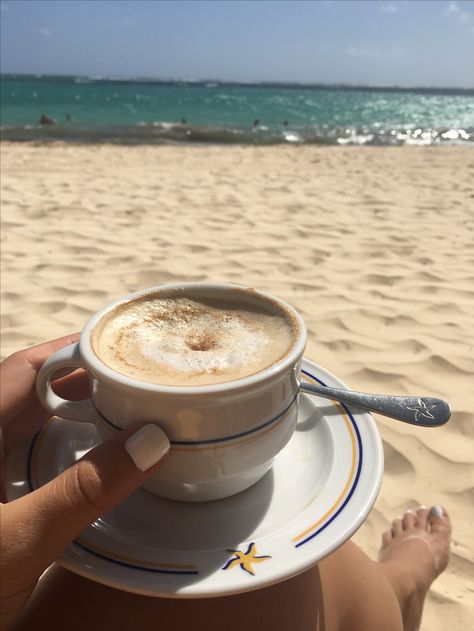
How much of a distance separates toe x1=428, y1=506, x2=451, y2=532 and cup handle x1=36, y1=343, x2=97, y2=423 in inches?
41.9

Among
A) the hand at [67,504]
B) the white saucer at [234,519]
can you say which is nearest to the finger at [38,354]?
the white saucer at [234,519]

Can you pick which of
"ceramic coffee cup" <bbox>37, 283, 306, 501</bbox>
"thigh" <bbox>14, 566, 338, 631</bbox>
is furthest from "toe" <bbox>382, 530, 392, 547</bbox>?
"ceramic coffee cup" <bbox>37, 283, 306, 501</bbox>

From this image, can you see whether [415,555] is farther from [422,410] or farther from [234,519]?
[234,519]

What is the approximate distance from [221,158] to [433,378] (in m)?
6.60

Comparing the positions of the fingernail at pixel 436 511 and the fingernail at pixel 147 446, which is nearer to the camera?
the fingernail at pixel 147 446

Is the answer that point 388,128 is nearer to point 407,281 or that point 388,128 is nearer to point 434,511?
point 407,281

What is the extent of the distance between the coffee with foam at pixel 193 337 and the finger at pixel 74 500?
109mm

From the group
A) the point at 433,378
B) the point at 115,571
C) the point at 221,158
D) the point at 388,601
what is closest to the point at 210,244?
the point at 433,378

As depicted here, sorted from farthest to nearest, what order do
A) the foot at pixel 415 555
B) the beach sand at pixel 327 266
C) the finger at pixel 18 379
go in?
the beach sand at pixel 327 266 → the foot at pixel 415 555 → the finger at pixel 18 379

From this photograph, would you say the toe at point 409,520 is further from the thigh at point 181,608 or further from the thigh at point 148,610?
the thigh at point 148,610

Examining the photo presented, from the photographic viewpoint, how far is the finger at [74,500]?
2.33 ft

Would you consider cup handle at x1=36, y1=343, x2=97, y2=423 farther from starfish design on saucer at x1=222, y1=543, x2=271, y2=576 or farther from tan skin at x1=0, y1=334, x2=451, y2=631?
starfish design on saucer at x1=222, y1=543, x2=271, y2=576

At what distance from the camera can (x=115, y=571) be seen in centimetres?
73

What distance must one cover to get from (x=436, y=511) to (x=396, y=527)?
13 centimetres
